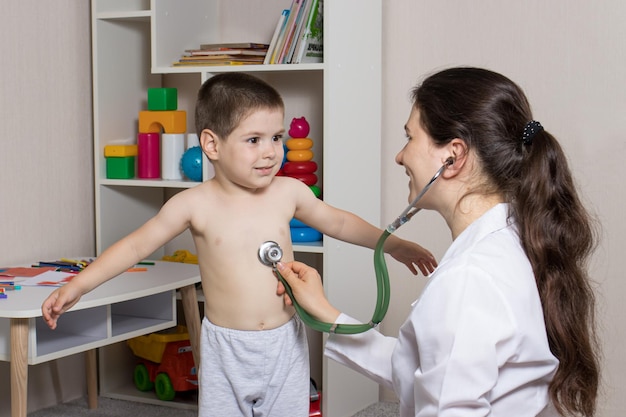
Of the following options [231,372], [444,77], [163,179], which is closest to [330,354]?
[231,372]

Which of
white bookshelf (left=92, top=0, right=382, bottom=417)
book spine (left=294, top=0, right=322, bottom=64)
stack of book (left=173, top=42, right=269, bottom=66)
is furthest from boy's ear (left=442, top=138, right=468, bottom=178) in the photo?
stack of book (left=173, top=42, right=269, bottom=66)

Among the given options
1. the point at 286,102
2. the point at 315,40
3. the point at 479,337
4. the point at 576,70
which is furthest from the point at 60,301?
the point at 576,70

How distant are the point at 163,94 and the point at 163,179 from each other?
282 mm

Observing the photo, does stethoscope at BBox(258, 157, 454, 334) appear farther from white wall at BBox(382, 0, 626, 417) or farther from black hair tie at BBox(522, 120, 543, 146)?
white wall at BBox(382, 0, 626, 417)

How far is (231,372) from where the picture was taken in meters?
1.69

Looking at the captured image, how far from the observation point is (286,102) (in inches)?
115

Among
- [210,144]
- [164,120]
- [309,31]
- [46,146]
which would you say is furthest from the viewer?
[164,120]

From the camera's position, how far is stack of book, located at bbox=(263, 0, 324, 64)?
253cm

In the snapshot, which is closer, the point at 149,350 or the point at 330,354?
the point at 330,354

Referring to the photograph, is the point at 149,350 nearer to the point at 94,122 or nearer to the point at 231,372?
the point at 94,122

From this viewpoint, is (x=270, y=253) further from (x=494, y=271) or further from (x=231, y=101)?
(x=494, y=271)

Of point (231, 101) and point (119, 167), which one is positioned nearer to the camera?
point (231, 101)

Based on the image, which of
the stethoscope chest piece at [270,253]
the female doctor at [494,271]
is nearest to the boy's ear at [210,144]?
the stethoscope chest piece at [270,253]

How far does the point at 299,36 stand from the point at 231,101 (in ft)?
3.09
